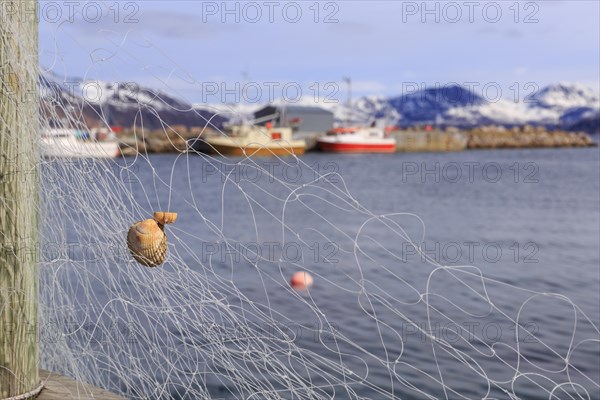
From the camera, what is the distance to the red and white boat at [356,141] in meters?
78.3

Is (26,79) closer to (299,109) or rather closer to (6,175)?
(6,175)

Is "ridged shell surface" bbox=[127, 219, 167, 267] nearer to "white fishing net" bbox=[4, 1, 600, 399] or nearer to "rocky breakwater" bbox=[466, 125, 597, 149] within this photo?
"white fishing net" bbox=[4, 1, 600, 399]

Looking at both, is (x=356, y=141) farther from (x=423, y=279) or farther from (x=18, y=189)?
(x=18, y=189)

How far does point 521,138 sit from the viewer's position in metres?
110

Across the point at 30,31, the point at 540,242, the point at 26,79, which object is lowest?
the point at 540,242

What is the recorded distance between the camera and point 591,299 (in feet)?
39.7

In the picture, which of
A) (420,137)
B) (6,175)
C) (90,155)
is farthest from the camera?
(420,137)

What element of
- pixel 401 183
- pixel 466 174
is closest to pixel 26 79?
pixel 401 183

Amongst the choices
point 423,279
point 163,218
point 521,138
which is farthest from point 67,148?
point 521,138

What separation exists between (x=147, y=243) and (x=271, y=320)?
1028 mm

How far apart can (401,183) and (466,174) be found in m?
11.1

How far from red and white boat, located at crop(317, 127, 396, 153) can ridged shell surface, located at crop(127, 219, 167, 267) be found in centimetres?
7400

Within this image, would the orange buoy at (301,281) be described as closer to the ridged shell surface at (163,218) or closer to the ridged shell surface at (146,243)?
the ridged shell surface at (163,218)

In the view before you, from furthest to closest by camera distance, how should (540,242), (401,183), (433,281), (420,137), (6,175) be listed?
(420,137) → (401,183) → (540,242) → (433,281) → (6,175)
